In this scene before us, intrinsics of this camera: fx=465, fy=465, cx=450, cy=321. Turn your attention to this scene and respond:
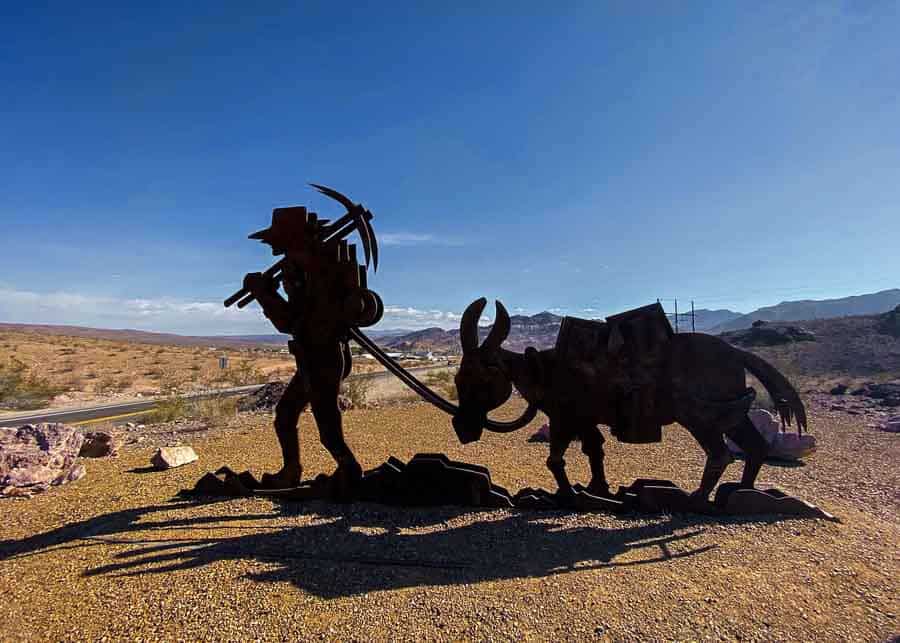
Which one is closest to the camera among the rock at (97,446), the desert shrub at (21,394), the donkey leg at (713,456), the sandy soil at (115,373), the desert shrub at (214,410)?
the donkey leg at (713,456)

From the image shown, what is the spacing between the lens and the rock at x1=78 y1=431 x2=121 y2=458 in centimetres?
832

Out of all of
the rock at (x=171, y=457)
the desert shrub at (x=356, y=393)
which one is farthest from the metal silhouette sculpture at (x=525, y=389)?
the desert shrub at (x=356, y=393)

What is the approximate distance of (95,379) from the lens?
2673cm

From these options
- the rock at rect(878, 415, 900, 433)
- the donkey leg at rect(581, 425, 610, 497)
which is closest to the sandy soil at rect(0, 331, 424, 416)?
the donkey leg at rect(581, 425, 610, 497)

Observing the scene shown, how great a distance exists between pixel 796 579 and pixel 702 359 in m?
2.21

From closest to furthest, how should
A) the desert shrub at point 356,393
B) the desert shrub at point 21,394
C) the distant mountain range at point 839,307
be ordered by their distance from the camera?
the desert shrub at point 356,393
the desert shrub at point 21,394
the distant mountain range at point 839,307

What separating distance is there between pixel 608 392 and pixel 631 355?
0.50 meters

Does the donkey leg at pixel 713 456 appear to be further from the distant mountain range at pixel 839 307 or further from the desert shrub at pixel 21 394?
the distant mountain range at pixel 839 307

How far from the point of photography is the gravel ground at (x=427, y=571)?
3.12 metres

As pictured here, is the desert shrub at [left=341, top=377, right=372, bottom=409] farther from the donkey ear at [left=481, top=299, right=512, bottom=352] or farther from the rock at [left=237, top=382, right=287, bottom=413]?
the donkey ear at [left=481, top=299, right=512, bottom=352]

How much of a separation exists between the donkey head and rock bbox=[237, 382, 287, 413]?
1073 cm

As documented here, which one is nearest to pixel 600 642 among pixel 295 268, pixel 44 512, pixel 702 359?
pixel 702 359

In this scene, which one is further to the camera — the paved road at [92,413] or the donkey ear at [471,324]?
the paved road at [92,413]

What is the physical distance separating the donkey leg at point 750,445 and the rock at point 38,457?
866cm
